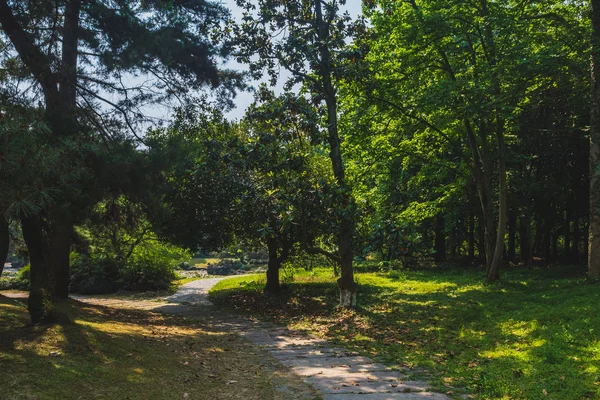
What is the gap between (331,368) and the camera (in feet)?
20.1

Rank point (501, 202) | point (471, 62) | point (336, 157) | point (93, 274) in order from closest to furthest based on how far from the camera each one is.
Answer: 1. point (336, 157)
2. point (501, 202)
3. point (471, 62)
4. point (93, 274)

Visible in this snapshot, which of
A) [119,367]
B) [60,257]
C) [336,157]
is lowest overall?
[119,367]

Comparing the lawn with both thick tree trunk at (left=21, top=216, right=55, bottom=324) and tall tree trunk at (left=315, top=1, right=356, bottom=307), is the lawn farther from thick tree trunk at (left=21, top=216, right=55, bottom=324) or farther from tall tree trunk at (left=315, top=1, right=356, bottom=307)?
tall tree trunk at (left=315, top=1, right=356, bottom=307)

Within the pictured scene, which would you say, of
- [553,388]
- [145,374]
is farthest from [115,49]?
[553,388]

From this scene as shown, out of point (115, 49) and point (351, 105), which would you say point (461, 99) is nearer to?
point (351, 105)

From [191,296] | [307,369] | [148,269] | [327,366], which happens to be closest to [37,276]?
[307,369]

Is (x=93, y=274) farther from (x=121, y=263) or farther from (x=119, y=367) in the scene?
(x=119, y=367)

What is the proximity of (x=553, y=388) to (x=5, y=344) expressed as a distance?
6516 millimetres

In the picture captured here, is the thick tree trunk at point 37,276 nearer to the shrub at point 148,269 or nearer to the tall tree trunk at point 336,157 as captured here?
the tall tree trunk at point 336,157

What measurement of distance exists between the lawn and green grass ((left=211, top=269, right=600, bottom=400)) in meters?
2.30

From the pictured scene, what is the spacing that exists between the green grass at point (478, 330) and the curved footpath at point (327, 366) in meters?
0.42

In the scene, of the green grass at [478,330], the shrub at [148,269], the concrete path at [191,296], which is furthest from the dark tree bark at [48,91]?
the shrub at [148,269]

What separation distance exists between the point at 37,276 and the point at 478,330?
7566 millimetres

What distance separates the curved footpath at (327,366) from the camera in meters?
4.95
